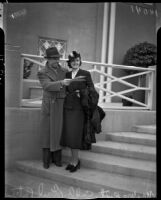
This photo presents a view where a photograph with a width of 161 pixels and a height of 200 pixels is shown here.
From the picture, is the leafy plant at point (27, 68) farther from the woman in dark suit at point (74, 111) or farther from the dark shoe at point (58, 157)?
the dark shoe at point (58, 157)

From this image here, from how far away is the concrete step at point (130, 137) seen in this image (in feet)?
17.6

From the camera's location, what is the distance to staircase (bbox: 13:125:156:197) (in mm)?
4270

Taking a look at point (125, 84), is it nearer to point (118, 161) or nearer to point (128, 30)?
point (128, 30)

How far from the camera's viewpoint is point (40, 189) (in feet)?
14.1

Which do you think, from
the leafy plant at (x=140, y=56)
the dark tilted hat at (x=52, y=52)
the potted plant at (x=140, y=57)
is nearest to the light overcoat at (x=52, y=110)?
the dark tilted hat at (x=52, y=52)

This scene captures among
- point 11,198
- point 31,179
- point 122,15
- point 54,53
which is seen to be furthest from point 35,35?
point 11,198

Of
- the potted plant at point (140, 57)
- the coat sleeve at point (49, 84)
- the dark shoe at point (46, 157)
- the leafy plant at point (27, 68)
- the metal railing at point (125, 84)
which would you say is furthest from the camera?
the potted plant at point (140, 57)

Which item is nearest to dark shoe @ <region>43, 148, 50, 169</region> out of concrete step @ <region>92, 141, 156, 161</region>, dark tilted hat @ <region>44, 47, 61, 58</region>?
concrete step @ <region>92, 141, 156, 161</region>

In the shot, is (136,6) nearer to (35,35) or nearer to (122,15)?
(122,15)

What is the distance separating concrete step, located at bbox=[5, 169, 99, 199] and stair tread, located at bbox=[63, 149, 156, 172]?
0.68 metres

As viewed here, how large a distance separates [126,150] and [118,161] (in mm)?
322

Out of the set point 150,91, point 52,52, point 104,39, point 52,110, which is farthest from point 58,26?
point 150,91

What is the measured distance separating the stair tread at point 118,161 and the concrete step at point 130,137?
52 centimetres

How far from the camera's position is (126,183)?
434 cm
